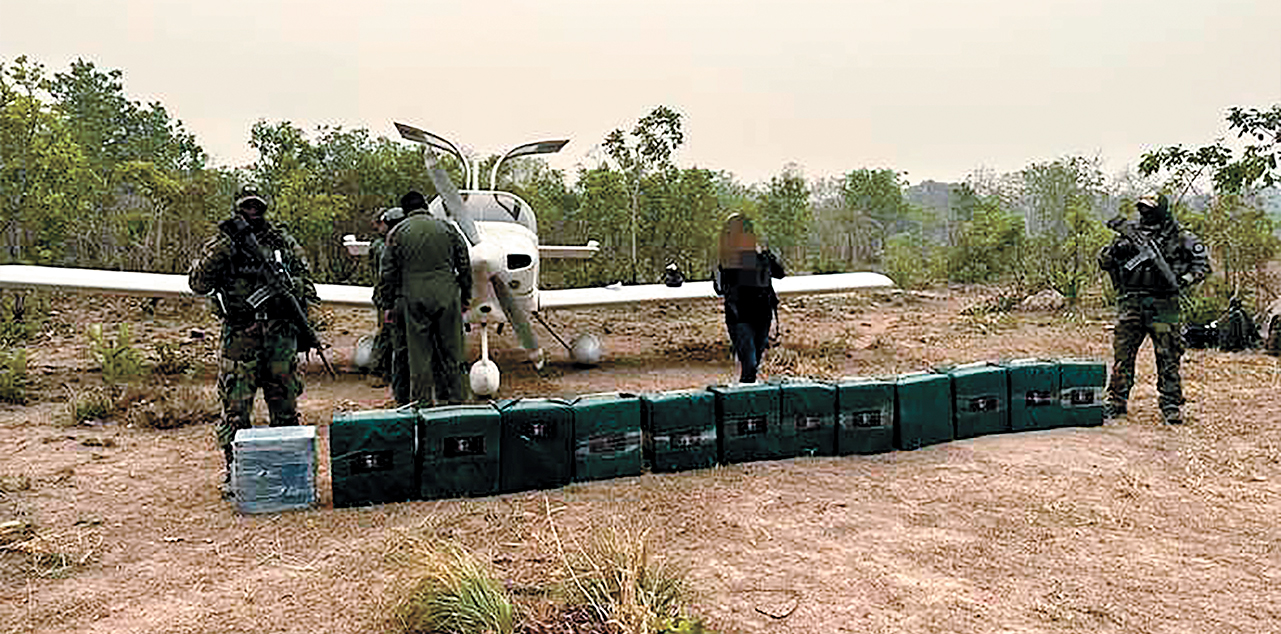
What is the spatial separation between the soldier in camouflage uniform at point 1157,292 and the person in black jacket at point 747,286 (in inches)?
106

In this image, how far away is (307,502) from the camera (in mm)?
4574

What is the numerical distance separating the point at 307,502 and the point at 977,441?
4.58m

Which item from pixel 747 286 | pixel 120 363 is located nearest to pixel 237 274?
pixel 747 286

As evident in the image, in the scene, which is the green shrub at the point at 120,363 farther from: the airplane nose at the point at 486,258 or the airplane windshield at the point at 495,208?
the airplane nose at the point at 486,258

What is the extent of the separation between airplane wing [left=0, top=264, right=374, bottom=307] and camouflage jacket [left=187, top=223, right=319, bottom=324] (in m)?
3.07

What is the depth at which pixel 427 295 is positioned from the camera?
573 centimetres

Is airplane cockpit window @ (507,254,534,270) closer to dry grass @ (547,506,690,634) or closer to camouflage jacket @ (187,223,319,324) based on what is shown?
camouflage jacket @ (187,223,319,324)

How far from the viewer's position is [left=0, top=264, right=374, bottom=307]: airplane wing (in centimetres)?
873

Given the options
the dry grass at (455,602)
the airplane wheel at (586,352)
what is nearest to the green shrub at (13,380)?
the airplane wheel at (586,352)

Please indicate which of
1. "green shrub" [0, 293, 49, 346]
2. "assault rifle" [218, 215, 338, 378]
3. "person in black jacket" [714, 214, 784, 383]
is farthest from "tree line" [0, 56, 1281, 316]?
"assault rifle" [218, 215, 338, 378]

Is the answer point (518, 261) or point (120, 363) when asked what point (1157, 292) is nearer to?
point (518, 261)

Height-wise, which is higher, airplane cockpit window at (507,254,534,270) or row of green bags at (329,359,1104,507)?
airplane cockpit window at (507,254,534,270)

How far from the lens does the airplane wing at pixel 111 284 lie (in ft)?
28.6

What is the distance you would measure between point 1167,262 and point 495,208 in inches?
257
